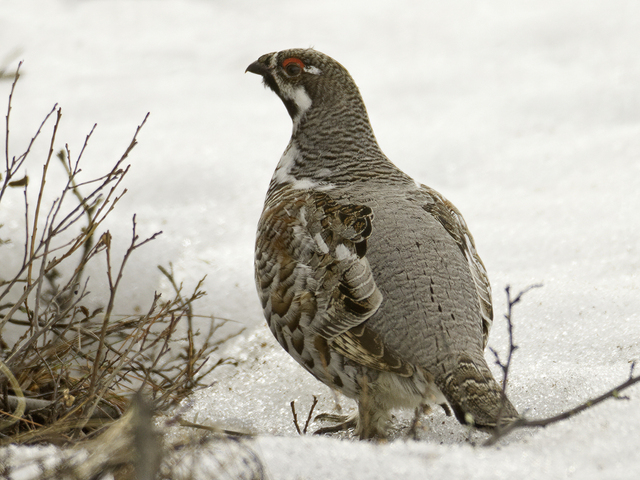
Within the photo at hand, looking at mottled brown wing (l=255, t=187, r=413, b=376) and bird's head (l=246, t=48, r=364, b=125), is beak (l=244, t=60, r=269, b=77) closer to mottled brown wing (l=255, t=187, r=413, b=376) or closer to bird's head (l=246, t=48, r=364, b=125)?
bird's head (l=246, t=48, r=364, b=125)

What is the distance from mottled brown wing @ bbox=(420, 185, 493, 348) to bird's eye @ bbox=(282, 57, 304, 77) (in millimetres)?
1202

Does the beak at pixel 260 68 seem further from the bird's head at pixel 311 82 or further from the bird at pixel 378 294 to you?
the bird at pixel 378 294

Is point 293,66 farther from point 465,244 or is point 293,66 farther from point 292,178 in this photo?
point 465,244

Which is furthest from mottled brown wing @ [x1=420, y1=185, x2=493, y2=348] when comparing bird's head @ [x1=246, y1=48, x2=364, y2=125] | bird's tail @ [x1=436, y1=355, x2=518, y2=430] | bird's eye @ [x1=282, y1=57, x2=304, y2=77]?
bird's eye @ [x1=282, y1=57, x2=304, y2=77]

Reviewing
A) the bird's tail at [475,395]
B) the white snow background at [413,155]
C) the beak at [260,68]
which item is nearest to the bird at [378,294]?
the bird's tail at [475,395]

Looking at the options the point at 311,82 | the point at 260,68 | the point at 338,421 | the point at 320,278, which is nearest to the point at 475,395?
the point at 320,278

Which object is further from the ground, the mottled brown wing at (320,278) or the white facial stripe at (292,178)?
the white facial stripe at (292,178)

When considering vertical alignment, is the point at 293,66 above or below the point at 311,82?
above

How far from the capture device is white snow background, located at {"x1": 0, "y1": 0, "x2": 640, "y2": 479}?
3180mm

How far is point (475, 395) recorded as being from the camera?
9.29 feet

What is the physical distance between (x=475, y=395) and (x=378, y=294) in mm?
675

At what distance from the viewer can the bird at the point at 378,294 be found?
10.1ft

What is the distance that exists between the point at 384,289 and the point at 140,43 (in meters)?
7.80

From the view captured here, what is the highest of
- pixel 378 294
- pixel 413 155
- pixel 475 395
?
pixel 413 155
